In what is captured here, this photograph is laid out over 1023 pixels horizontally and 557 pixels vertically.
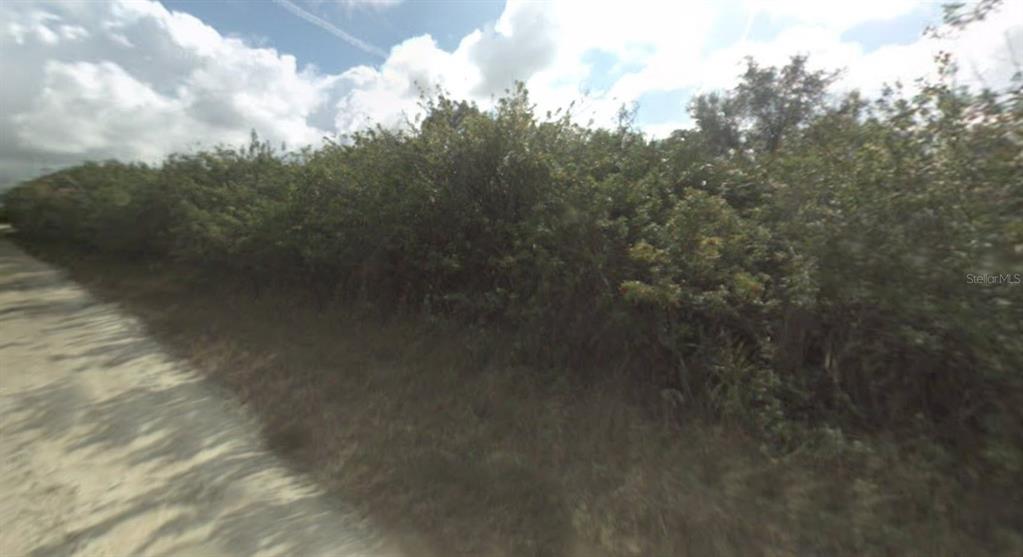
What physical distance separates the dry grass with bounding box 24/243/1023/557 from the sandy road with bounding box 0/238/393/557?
1.02 feet

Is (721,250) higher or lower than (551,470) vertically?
higher

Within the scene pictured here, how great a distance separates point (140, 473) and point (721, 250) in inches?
206

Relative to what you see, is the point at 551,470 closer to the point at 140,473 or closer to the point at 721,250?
the point at 721,250

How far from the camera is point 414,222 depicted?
7637mm

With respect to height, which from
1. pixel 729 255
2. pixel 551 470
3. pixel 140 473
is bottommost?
pixel 140 473

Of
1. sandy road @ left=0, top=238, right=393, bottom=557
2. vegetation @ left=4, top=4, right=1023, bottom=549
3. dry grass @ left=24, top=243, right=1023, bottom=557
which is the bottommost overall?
sandy road @ left=0, top=238, right=393, bottom=557

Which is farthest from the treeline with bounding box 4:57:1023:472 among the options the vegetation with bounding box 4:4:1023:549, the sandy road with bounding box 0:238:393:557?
the sandy road with bounding box 0:238:393:557

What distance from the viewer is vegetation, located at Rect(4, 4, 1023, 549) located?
11.5 feet

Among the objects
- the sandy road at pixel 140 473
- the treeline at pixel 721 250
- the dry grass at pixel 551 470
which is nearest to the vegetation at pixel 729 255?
the treeline at pixel 721 250

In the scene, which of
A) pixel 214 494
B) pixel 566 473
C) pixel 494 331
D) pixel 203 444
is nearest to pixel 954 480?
pixel 566 473

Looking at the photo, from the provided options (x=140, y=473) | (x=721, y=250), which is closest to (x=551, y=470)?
(x=721, y=250)

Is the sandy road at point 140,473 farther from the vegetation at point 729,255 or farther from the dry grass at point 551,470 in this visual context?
the vegetation at point 729,255

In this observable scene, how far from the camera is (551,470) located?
4.08 meters

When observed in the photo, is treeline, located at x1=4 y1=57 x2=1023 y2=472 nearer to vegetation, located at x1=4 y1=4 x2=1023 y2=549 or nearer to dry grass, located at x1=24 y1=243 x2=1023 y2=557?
vegetation, located at x1=4 y1=4 x2=1023 y2=549
